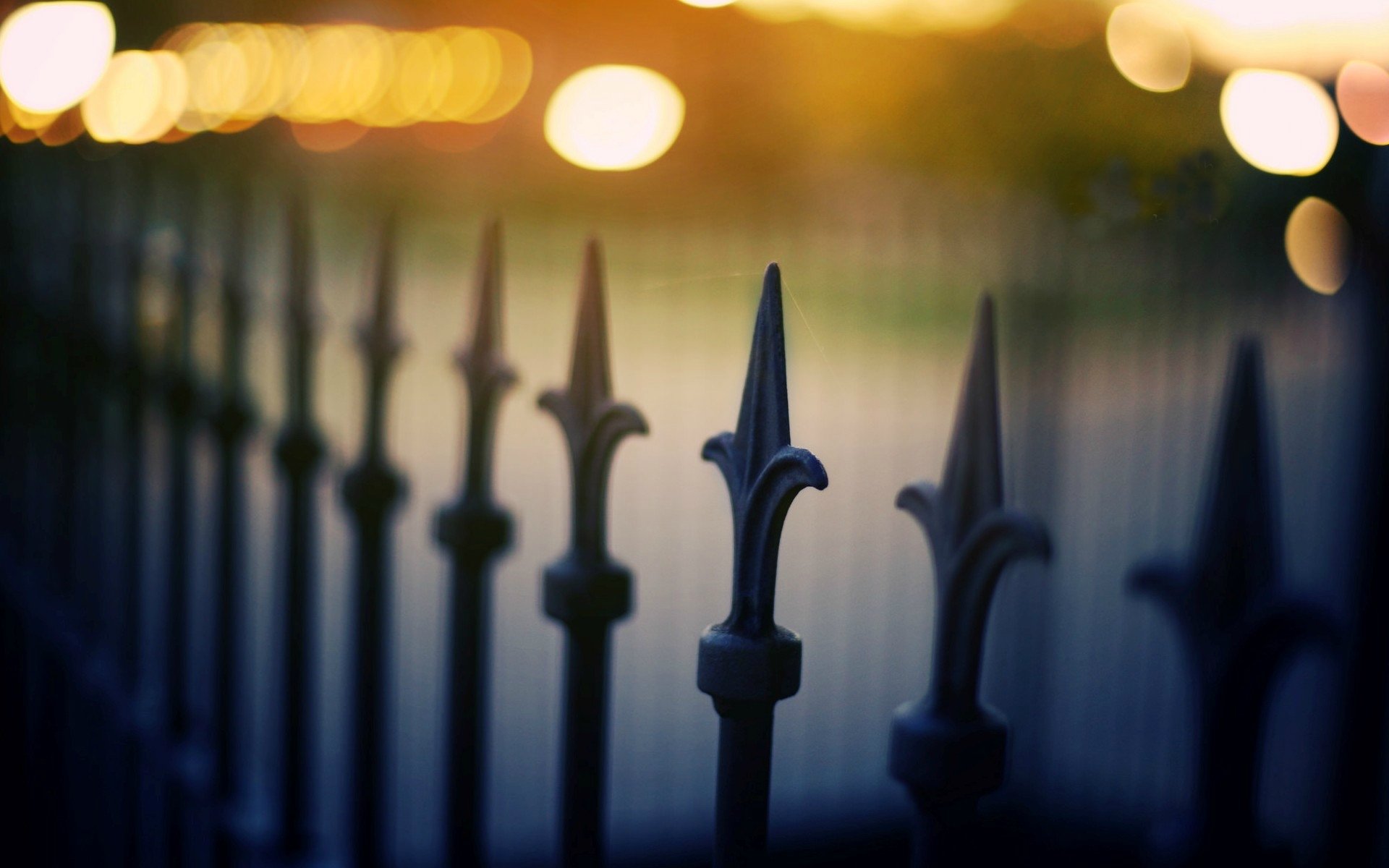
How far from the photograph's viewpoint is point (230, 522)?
7.32 feet

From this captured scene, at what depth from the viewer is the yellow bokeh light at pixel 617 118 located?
3840 mm

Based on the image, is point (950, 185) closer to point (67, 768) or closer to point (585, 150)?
point (585, 150)

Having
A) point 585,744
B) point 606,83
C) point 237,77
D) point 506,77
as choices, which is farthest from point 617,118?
point 506,77

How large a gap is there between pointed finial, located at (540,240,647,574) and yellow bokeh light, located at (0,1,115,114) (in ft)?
9.97

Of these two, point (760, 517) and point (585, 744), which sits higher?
point (760, 517)

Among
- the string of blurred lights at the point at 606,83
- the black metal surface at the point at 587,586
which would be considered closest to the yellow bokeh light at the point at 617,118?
the string of blurred lights at the point at 606,83

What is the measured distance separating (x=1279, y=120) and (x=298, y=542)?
213 cm

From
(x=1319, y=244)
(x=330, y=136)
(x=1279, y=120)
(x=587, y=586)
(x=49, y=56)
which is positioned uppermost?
(x=330, y=136)

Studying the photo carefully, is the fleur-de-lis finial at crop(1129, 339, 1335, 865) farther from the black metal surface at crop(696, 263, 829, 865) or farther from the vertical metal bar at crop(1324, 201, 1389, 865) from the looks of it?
the vertical metal bar at crop(1324, 201, 1389, 865)

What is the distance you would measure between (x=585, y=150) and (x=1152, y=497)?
3345 mm

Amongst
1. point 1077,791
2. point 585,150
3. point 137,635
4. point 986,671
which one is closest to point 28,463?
point 137,635

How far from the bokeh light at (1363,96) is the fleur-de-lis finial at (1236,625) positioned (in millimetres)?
1630

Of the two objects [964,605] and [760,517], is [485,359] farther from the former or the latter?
[964,605]

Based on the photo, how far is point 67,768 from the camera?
3.05 m
